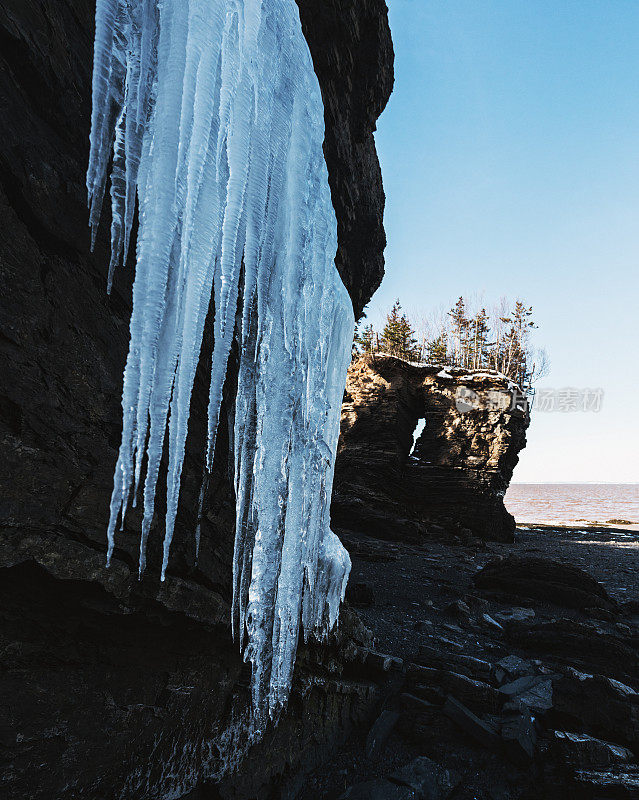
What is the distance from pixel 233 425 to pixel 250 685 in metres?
1.70

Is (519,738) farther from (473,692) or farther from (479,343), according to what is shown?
(479,343)

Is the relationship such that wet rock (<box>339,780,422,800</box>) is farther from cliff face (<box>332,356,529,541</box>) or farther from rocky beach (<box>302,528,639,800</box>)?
cliff face (<box>332,356,529,541</box>)

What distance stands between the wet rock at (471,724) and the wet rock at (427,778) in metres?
0.34

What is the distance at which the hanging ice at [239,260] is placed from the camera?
1812mm

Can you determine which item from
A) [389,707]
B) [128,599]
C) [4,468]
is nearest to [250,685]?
[128,599]

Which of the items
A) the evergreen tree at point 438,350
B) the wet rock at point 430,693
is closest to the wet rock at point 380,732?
the wet rock at point 430,693

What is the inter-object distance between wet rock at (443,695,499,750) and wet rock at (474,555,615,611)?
13.4 feet

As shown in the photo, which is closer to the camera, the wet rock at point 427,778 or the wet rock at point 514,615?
the wet rock at point 427,778

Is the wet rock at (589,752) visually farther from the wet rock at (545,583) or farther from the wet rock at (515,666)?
the wet rock at (545,583)

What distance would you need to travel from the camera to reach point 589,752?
2717mm

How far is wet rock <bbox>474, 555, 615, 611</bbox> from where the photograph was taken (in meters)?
6.38

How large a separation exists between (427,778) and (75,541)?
277cm

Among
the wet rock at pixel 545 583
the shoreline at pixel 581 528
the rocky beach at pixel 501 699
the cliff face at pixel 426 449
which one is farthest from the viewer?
the shoreline at pixel 581 528

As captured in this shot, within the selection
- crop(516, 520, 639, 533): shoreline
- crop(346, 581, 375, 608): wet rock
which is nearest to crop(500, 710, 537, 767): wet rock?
crop(346, 581, 375, 608): wet rock
